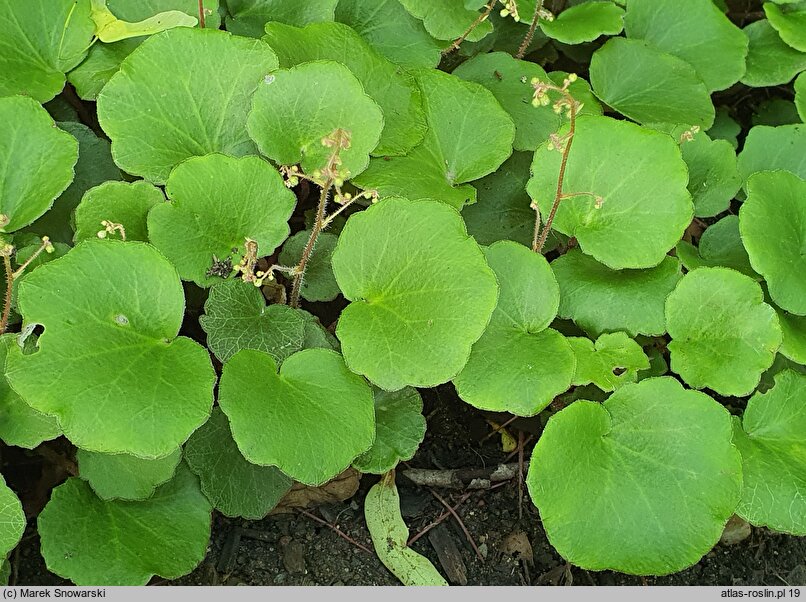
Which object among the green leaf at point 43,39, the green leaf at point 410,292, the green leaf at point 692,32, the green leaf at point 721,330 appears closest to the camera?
the green leaf at point 410,292

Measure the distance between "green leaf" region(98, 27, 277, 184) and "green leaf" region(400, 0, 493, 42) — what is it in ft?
1.61

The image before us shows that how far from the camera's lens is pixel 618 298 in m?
1.72

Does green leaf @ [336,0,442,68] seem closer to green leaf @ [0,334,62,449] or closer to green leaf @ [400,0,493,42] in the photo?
green leaf @ [400,0,493,42]

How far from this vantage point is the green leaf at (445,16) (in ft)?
6.39

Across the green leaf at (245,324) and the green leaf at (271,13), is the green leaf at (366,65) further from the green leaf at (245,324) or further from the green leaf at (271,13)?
the green leaf at (245,324)

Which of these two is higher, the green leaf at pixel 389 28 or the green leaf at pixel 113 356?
the green leaf at pixel 389 28

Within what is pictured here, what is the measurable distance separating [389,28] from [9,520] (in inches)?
56.8

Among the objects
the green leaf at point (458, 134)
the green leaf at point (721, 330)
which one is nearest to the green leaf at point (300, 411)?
the green leaf at point (458, 134)

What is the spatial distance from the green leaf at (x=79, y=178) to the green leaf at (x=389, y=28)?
2.29 feet

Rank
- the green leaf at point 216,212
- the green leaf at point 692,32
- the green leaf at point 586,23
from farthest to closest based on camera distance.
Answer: the green leaf at point 692,32 < the green leaf at point 586,23 < the green leaf at point 216,212

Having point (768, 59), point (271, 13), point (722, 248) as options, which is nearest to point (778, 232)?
point (722, 248)

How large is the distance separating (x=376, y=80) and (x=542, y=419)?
2.94 feet

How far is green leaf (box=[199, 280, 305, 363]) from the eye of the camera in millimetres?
1547

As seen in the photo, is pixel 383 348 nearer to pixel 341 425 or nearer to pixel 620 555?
pixel 341 425
